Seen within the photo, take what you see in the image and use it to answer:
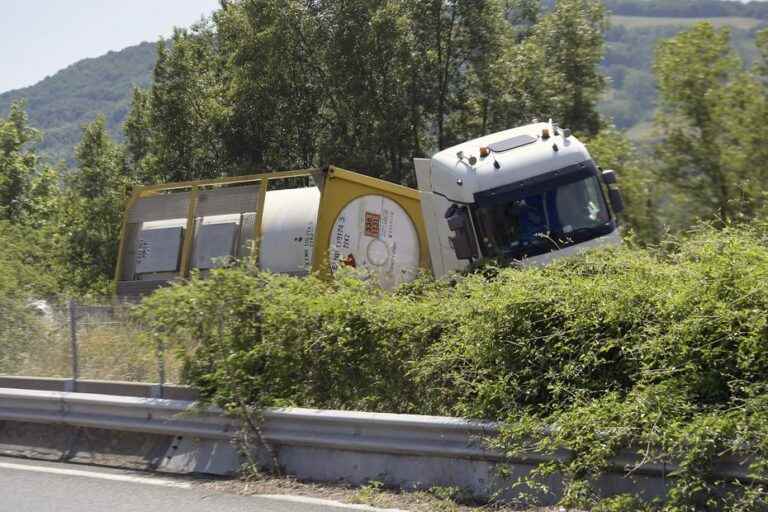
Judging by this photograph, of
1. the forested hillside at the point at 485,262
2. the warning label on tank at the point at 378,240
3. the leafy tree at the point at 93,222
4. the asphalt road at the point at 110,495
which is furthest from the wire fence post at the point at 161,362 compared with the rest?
the leafy tree at the point at 93,222

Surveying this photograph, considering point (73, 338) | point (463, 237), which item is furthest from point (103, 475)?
point (463, 237)

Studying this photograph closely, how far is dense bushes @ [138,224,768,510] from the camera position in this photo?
19.8ft

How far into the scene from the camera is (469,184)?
45.8 feet

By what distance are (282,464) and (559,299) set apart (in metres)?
2.64

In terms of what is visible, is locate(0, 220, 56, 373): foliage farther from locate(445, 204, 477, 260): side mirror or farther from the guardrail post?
locate(445, 204, 477, 260): side mirror

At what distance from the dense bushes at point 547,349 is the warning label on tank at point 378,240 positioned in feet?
22.0

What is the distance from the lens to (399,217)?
16469mm

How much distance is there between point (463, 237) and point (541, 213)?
116 cm

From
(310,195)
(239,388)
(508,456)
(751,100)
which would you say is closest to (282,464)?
(239,388)

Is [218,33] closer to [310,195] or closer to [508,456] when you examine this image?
[310,195]

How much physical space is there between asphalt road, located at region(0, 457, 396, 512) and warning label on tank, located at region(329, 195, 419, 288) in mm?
7592

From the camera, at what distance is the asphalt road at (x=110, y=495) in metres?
7.04

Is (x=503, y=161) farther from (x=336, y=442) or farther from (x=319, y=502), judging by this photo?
(x=319, y=502)

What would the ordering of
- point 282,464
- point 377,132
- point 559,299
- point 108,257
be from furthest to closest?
point 108,257 → point 377,132 → point 282,464 → point 559,299
